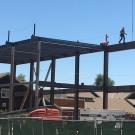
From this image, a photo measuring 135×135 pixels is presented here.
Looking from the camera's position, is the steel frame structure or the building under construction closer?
the building under construction

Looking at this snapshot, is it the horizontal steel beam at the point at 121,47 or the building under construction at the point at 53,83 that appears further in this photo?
the horizontal steel beam at the point at 121,47

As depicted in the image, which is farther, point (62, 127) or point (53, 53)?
point (53, 53)

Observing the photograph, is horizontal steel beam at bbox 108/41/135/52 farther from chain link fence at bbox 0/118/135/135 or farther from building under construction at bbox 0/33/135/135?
chain link fence at bbox 0/118/135/135

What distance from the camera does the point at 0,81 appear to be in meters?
67.6

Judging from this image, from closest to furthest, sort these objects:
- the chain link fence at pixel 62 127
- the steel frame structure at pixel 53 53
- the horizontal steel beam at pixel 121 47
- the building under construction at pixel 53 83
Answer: the chain link fence at pixel 62 127 → the building under construction at pixel 53 83 → the steel frame structure at pixel 53 53 → the horizontal steel beam at pixel 121 47

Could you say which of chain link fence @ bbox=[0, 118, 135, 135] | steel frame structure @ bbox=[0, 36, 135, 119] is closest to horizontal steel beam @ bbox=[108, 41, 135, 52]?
steel frame structure @ bbox=[0, 36, 135, 119]

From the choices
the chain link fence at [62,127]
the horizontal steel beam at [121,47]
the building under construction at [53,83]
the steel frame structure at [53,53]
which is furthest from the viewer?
the horizontal steel beam at [121,47]

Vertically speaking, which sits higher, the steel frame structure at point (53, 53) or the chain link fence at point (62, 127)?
the steel frame structure at point (53, 53)

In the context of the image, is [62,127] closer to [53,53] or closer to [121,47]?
[121,47]

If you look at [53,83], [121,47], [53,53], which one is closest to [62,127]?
[121,47]

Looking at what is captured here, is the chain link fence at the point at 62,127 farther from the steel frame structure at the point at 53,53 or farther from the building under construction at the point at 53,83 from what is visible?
the steel frame structure at the point at 53,53

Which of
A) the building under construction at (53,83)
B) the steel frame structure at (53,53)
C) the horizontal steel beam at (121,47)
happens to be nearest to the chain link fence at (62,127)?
the building under construction at (53,83)

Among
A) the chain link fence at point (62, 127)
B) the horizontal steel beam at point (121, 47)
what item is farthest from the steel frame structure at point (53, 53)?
the chain link fence at point (62, 127)

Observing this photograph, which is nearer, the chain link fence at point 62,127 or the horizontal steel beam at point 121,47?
the chain link fence at point 62,127
